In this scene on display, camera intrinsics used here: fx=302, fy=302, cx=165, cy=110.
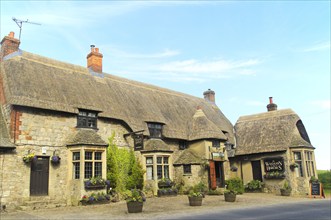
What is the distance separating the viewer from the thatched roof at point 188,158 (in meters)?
23.0

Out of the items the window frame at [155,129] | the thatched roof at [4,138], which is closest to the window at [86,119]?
the thatched roof at [4,138]

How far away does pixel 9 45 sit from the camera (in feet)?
63.1

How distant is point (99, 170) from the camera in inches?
711

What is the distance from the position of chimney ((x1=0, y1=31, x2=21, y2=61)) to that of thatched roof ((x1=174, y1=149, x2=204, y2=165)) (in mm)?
13829

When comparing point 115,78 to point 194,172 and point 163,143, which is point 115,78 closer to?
point 163,143

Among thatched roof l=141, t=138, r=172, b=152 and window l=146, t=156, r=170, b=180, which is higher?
thatched roof l=141, t=138, r=172, b=152

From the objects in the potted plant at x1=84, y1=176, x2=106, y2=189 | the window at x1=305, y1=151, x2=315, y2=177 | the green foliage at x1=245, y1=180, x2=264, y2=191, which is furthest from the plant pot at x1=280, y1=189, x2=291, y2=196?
the potted plant at x1=84, y1=176, x2=106, y2=189

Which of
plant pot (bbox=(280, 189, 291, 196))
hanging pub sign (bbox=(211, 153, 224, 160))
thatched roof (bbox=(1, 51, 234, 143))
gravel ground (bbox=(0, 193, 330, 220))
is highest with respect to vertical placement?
thatched roof (bbox=(1, 51, 234, 143))

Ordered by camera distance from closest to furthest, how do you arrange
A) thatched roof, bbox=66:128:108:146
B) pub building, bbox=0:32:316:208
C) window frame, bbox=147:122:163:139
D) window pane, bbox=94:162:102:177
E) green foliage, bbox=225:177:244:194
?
1. pub building, bbox=0:32:316:208
2. thatched roof, bbox=66:128:108:146
3. window pane, bbox=94:162:102:177
4. window frame, bbox=147:122:163:139
5. green foliage, bbox=225:177:244:194

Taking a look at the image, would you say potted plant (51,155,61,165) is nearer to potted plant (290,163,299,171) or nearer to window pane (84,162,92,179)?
window pane (84,162,92,179)

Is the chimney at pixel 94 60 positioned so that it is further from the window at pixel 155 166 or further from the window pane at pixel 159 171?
the window pane at pixel 159 171

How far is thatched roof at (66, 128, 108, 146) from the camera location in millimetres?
17406

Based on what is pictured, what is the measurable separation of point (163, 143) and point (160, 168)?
6.24 ft

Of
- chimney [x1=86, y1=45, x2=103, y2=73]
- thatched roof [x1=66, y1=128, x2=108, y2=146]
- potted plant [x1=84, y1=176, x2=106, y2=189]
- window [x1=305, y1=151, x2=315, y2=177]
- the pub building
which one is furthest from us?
window [x1=305, y1=151, x2=315, y2=177]
